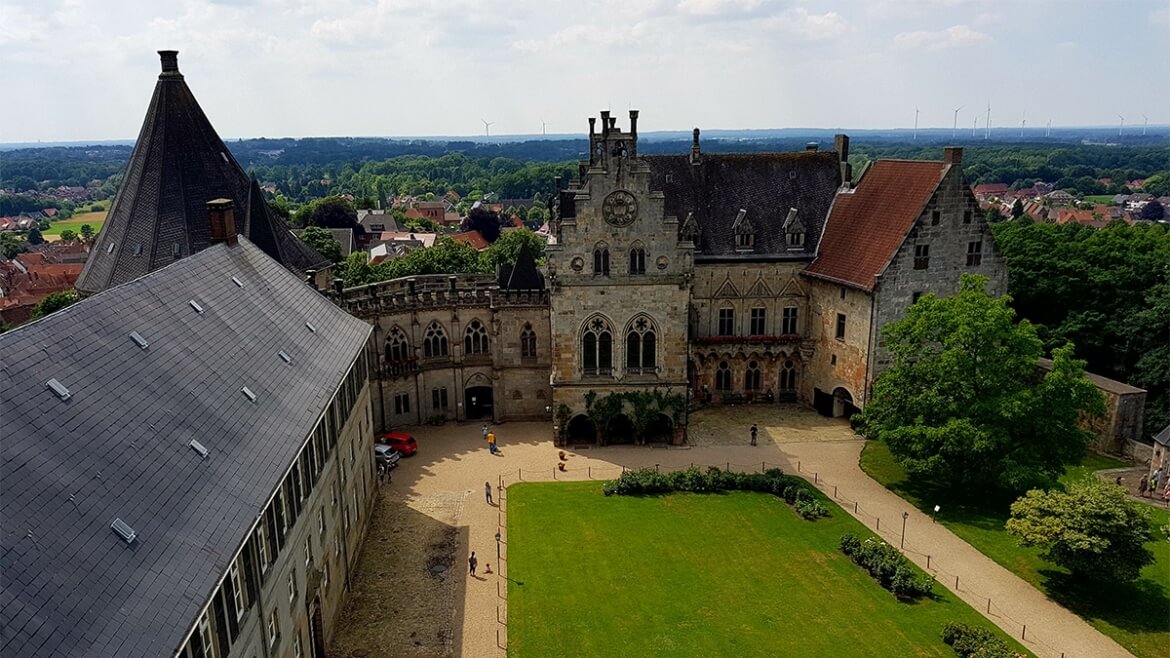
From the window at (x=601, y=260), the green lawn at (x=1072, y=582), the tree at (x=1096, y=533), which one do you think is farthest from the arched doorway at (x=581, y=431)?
the tree at (x=1096, y=533)

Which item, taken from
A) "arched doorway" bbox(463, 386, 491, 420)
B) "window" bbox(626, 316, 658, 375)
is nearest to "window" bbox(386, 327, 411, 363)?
"arched doorway" bbox(463, 386, 491, 420)

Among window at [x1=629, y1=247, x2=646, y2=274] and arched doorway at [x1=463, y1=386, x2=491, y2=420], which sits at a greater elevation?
window at [x1=629, y1=247, x2=646, y2=274]

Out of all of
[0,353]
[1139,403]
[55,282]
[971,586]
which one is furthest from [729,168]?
[55,282]

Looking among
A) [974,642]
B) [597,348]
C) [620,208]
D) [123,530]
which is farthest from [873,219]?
[123,530]

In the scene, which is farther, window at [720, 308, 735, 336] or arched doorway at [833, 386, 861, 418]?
window at [720, 308, 735, 336]

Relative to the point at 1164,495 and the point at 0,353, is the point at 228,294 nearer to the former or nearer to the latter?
the point at 0,353

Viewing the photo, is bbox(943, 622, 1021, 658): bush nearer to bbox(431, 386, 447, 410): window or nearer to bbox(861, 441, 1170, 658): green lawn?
bbox(861, 441, 1170, 658): green lawn
